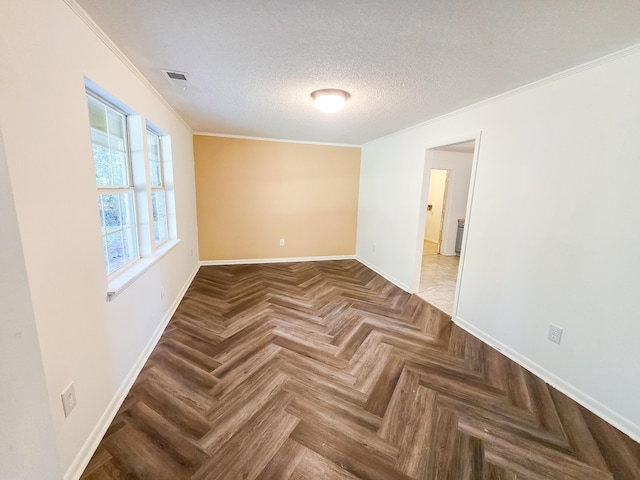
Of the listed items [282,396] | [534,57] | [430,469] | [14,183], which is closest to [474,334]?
[430,469]

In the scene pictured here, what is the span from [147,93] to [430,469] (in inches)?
134

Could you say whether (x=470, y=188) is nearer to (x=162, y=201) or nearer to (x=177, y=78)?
(x=177, y=78)

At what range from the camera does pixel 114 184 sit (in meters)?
1.99

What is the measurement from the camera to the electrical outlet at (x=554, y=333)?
6.55ft

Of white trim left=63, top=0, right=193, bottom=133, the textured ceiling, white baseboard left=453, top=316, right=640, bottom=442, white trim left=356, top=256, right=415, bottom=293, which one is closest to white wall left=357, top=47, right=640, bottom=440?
white baseboard left=453, top=316, right=640, bottom=442

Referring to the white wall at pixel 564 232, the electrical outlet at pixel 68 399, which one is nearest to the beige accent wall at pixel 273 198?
the white wall at pixel 564 232

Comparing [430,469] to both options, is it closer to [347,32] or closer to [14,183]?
[14,183]

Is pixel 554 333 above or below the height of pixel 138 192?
below

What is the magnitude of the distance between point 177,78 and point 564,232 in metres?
3.28

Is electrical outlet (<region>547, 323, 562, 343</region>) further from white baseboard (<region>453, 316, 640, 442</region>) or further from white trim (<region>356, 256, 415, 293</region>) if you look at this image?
white trim (<region>356, 256, 415, 293</region>)

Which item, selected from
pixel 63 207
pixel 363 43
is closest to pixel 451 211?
pixel 363 43

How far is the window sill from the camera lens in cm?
166

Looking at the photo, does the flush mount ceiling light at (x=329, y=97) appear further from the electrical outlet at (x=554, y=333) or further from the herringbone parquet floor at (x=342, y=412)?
the electrical outlet at (x=554, y=333)

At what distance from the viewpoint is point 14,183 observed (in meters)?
0.96
